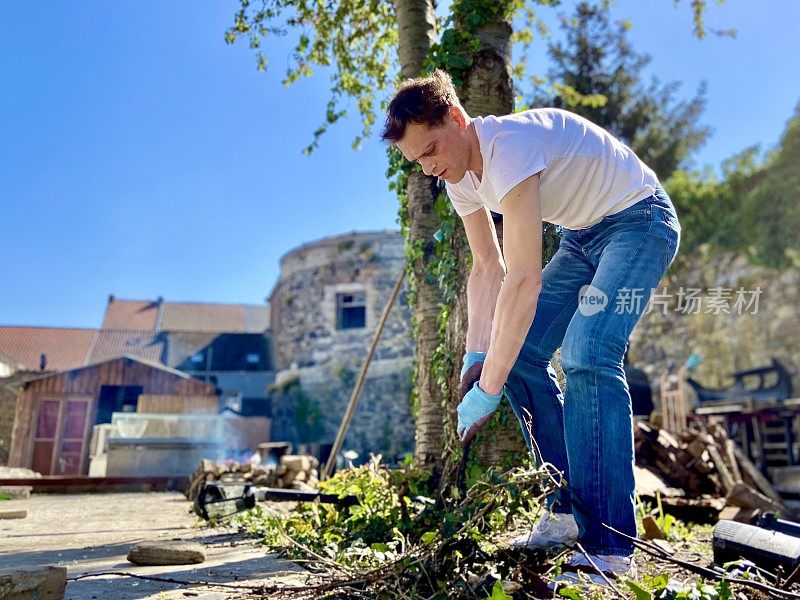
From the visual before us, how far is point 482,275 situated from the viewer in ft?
7.48

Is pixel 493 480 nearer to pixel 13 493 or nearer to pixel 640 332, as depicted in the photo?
pixel 13 493

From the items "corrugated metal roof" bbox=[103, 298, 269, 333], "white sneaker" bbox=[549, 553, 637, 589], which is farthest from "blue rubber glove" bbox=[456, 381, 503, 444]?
"corrugated metal roof" bbox=[103, 298, 269, 333]

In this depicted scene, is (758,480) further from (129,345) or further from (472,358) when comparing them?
(129,345)

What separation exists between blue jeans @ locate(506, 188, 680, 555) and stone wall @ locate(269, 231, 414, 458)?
14881 millimetres

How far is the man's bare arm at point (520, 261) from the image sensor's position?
1.71 metres

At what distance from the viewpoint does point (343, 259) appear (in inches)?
739

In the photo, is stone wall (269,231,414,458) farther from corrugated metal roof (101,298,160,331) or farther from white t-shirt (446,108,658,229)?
white t-shirt (446,108,658,229)

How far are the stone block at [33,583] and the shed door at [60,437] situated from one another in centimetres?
1642

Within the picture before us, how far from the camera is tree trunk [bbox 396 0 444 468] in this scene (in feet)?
10.9

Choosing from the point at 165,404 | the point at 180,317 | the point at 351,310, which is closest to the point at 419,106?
the point at 165,404

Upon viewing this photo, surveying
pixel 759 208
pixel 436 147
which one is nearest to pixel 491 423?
pixel 436 147

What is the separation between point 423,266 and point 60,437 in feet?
52.0

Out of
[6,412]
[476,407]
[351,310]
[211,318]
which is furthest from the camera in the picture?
[211,318]

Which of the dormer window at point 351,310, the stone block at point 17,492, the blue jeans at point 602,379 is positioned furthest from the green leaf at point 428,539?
the dormer window at point 351,310
